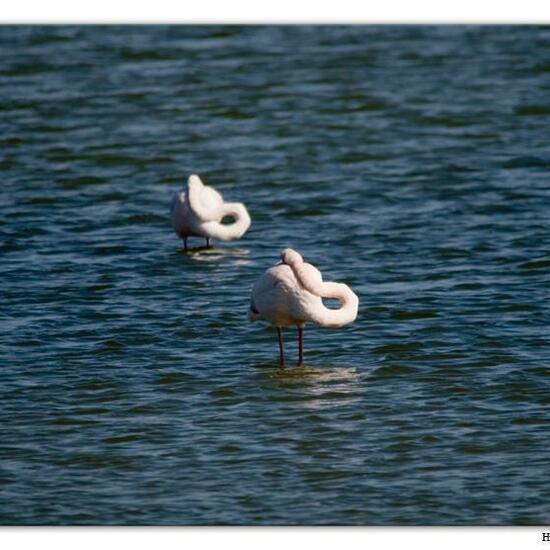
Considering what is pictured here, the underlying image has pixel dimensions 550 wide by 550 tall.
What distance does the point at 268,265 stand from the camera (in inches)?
674

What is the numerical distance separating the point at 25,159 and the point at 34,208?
2.29 meters

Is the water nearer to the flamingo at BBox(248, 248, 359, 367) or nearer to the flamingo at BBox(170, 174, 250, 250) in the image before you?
the flamingo at BBox(170, 174, 250, 250)

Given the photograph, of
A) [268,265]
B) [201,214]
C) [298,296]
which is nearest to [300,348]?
[298,296]

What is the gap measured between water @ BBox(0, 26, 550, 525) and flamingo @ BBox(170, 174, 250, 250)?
26 cm

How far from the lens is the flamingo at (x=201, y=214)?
17.6 meters

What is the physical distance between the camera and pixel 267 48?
27.2 metres

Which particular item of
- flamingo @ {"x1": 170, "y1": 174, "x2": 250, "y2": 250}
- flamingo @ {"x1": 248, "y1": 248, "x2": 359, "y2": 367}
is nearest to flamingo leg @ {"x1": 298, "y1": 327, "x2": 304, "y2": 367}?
flamingo @ {"x1": 248, "y1": 248, "x2": 359, "y2": 367}

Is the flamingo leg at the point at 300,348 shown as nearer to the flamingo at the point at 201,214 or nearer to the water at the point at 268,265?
the water at the point at 268,265

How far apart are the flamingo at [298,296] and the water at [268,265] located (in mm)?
483

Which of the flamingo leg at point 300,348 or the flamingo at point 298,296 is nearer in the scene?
the flamingo at point 298,296

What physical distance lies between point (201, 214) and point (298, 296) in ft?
14.5

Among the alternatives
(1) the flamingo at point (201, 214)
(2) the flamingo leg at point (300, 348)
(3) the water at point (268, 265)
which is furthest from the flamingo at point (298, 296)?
(1) the flamingo at point (201, 214)

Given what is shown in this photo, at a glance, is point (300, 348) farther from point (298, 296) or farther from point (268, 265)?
A: point (268, 265)

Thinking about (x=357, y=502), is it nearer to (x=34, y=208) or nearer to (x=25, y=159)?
(x=34, y=208)
